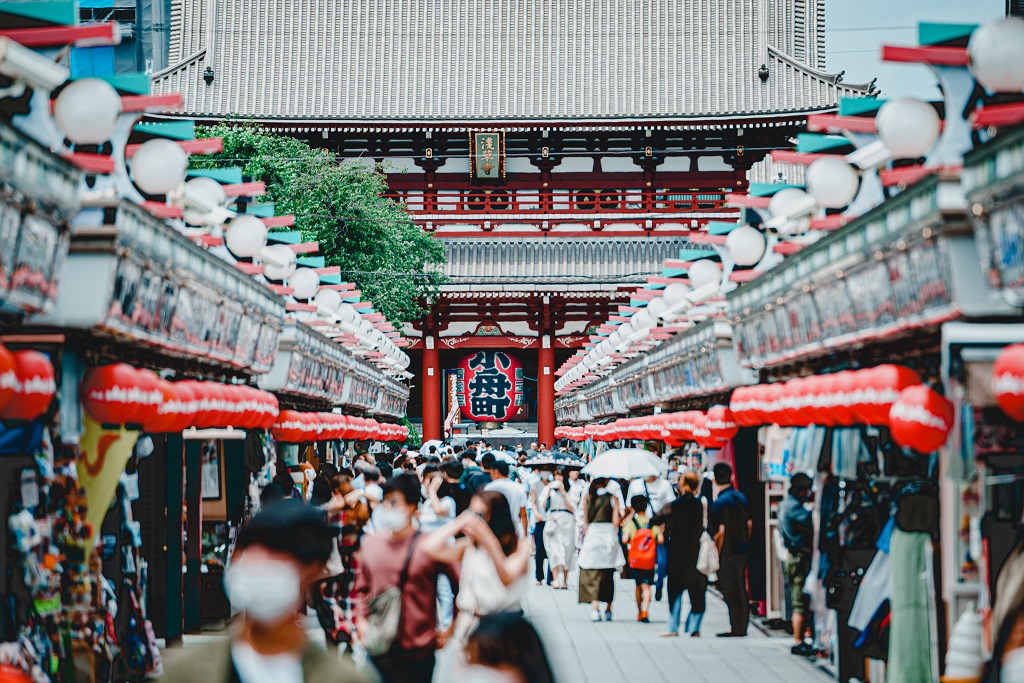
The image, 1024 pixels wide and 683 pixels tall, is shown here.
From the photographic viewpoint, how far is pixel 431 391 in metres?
37.6

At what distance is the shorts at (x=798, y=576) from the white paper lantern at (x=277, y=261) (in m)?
6.08

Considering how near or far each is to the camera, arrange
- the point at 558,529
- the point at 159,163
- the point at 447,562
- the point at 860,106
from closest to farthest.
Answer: the point at 447,562 < the point at 159,163 < the point at 860,106 < the point at 558,529

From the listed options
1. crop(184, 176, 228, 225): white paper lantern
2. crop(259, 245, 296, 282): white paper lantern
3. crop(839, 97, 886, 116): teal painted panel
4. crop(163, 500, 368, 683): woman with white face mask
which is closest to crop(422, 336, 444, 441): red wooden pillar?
crop(259, 245, 296, 282): white paper lantern

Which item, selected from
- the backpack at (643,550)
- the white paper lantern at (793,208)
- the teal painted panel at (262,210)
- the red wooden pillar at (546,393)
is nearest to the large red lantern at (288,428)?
the teal painted panel at (262,210)

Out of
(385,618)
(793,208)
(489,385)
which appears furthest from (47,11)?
(489,385)

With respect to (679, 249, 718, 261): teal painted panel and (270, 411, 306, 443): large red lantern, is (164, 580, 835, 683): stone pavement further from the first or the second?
(679, 249, 718, 261): teal painted panel

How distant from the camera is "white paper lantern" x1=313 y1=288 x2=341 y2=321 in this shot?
17938 mm

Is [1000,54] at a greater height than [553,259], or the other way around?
[553,259]

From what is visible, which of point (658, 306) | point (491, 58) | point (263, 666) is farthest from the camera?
point (491, 58)

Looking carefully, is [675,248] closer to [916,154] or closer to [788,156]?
[788,156]

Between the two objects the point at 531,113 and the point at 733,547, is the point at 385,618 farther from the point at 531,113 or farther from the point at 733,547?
the point at 531,113

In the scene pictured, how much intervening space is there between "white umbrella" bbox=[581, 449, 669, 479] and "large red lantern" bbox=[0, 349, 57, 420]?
9.59 m

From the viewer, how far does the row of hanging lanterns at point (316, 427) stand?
1652 centimetres

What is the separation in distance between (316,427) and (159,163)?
8.48m
